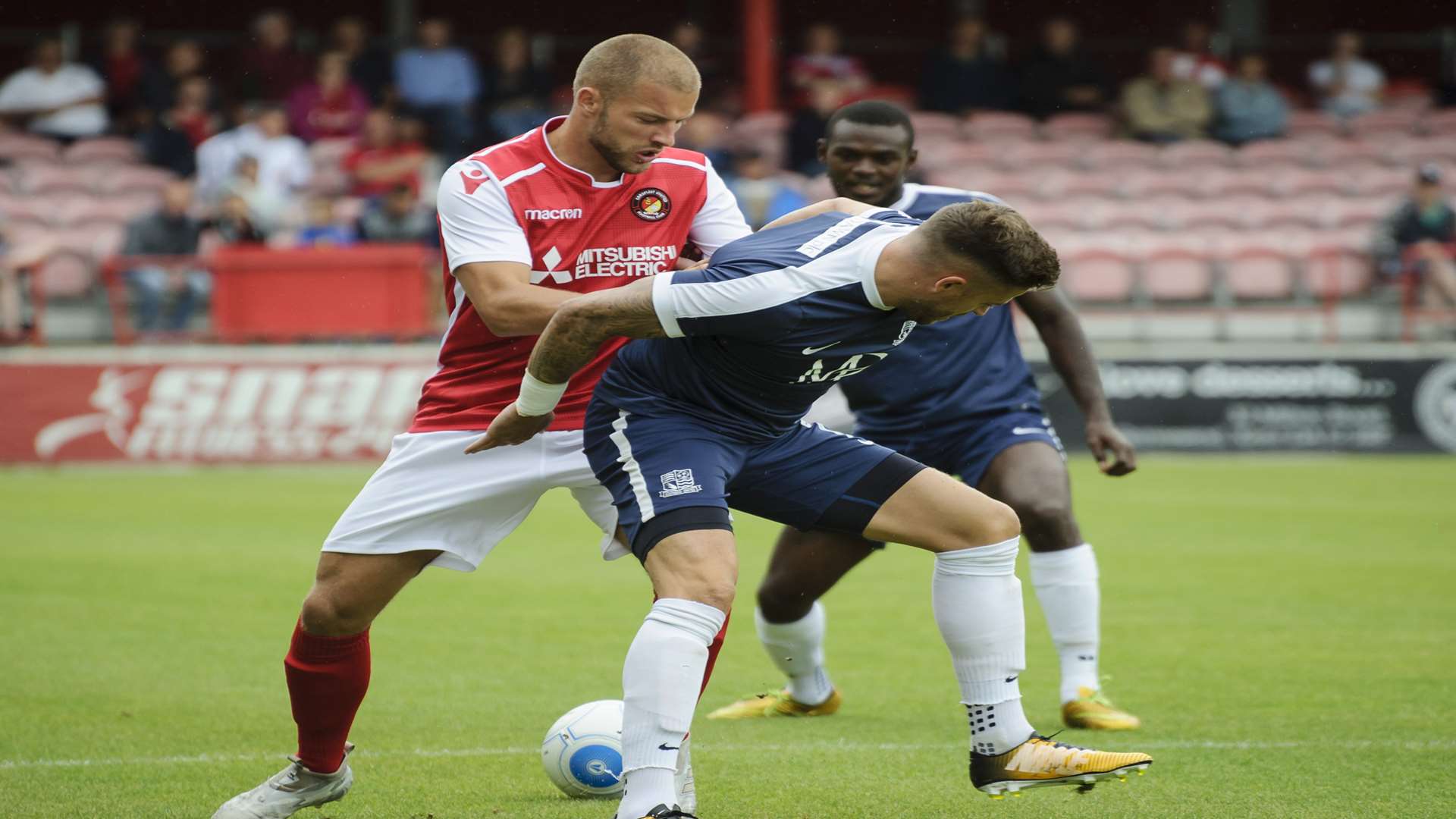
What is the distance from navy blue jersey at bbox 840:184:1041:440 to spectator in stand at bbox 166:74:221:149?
14062 millimetres

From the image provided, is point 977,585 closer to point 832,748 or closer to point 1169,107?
point 832,748

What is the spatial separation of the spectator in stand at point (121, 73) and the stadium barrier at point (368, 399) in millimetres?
5353

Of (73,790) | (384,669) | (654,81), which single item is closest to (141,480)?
(384,669)

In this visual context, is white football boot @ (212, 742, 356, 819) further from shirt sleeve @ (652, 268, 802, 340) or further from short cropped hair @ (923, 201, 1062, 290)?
short cropped hair @ (923, 201, 1062, 290)

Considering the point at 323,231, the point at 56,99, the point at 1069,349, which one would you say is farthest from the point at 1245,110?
the point at 1069,349

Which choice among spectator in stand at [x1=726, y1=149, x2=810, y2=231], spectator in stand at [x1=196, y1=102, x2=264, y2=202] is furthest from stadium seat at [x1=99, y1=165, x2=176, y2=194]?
spectator in stand at [x1=726, y1=149, x2=810, y2=231]

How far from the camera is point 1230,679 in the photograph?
Result: 680 cm

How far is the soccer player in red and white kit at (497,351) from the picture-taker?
182 inches

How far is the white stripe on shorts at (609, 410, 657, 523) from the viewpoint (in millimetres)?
4312

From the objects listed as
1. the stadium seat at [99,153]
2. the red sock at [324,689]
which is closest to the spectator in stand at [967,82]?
the stadium seat at [99,153]

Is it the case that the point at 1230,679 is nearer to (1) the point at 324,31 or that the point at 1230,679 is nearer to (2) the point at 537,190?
(2) the point at 537,190

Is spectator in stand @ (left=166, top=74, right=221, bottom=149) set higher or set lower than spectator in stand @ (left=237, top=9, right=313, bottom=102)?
lower

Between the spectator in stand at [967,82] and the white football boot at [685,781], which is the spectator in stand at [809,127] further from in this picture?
the white football boot at [685,781]

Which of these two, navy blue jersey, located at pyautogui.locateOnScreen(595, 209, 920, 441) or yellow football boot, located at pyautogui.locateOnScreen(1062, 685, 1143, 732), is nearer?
navy blue jersey, located at pyautogui.locateOnScreen(595, 209, 920, 441)
